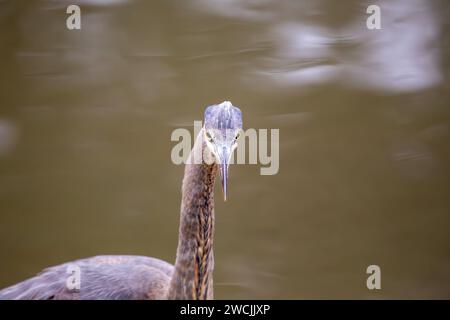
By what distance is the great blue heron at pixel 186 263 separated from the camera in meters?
1.20

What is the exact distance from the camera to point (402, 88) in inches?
90.2

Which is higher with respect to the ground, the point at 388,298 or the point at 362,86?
the point at 362,86

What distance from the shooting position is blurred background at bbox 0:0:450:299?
88.0 inches

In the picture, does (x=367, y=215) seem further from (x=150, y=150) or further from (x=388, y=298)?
(x=150, y=150)

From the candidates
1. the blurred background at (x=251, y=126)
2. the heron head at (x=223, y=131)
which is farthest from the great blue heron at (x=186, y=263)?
the blurred background at (x=251, y=126)

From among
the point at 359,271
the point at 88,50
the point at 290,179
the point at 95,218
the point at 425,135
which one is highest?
the point at 88,50

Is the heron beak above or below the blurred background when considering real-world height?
below

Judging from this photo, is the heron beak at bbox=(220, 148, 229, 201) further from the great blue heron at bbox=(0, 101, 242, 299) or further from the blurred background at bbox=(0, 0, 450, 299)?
the blurred background at bbox=(0, 0, 450, 299)

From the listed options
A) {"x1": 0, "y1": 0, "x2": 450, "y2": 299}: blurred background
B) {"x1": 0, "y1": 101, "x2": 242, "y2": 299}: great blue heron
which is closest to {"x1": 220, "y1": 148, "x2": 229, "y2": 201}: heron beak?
{"x1": 0, "y1": 101, "x2": 242, "y2": 299}: great blue heron

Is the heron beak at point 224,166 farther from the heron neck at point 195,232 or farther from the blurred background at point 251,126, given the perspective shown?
the blurred background at point 251,126

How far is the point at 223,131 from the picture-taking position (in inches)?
46.6
